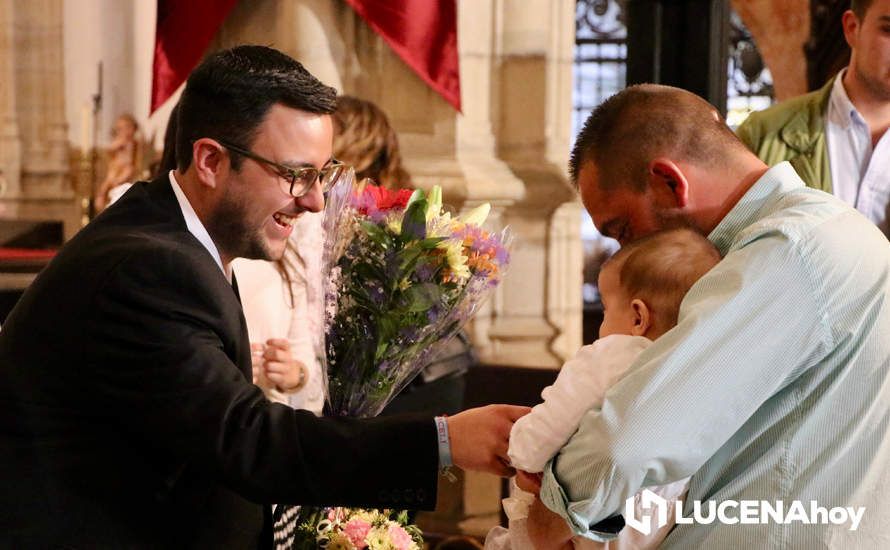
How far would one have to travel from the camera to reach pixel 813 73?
6609 millimetres

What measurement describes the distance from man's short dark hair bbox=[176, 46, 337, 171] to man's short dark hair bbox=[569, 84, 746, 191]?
610 mm

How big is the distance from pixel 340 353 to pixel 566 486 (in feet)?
2.48

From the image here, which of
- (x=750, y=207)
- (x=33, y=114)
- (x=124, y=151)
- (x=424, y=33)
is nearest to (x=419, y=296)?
(x=750, y=207)

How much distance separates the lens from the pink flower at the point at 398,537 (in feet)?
8.79

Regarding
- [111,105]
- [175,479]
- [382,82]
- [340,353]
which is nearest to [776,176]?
[340,353]

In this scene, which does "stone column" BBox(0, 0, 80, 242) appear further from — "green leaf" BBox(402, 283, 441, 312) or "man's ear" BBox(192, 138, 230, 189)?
"green leaf" BBox(402, 283, 441, 312)

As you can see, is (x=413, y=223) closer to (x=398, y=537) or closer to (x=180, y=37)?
(x=398, y=537)

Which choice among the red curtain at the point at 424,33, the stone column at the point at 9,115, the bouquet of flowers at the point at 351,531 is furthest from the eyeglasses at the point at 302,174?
the stone column at the point at 9,115

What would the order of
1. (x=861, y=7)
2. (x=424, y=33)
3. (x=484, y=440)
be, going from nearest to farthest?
(x=484, y=440), (x=861, y=7), (x=424, y=33)

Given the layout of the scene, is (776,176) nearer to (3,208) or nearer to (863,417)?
(863,417)

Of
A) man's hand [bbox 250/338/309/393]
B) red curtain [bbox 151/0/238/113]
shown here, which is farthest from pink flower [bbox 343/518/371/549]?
red curtain [bbox 151/0/238/113]

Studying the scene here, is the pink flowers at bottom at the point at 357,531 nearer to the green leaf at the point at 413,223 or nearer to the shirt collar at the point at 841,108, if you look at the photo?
the green leaf at the point at 413,223

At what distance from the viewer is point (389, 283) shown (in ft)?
8.31

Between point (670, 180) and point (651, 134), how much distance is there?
9 cm
